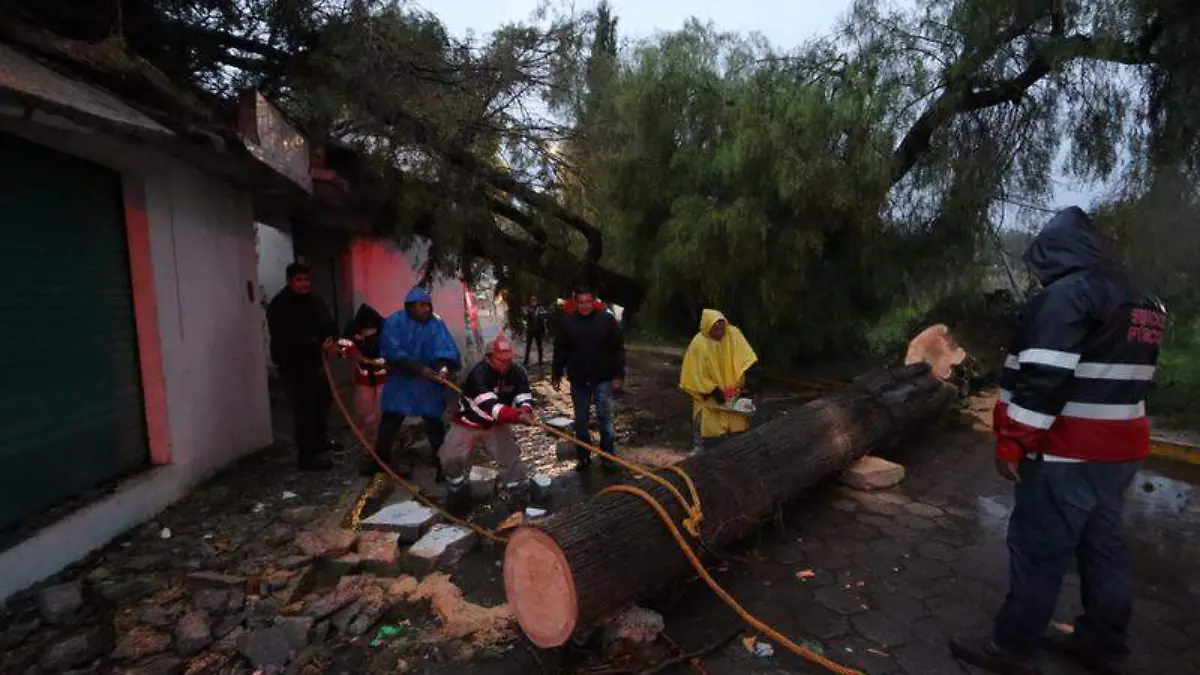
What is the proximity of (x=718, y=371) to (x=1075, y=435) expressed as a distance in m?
2.74

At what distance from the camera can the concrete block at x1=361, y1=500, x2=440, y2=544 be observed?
12.7ft

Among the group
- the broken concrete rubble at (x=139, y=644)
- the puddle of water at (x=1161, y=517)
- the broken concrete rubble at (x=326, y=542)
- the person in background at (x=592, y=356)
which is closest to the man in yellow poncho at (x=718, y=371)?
the person in background at (x=592, y=356)

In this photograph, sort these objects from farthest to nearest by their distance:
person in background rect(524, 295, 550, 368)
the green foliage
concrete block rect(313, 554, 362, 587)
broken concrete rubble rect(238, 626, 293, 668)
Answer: person in background rect(524, 295, 550, 368) < the green foliage < concrete block rect(313, 554, 362, 587) < broken concrete rubble rect(238, 626, 293, 668)

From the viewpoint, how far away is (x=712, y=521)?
337 centimetres

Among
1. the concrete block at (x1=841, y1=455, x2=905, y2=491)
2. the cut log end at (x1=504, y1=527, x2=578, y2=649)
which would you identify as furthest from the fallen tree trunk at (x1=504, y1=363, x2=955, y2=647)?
the concrete block at (x1=841, y1=455, x2=905, y2=491)

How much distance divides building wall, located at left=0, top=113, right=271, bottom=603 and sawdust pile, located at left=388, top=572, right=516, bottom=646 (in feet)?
6.02

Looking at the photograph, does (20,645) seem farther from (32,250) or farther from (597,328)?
(597,328)

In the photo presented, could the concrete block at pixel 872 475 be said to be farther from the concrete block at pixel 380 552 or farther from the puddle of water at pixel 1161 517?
the concrete block at pixel 380 552

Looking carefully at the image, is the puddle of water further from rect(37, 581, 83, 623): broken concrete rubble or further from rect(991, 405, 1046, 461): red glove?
rect(37, 581, 83, 623): broken concrete rubble

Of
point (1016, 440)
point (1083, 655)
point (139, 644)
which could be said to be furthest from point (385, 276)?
point (1083, 655)

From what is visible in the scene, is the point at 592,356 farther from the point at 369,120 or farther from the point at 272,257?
the point at 272,257

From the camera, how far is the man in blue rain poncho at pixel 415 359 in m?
4.95

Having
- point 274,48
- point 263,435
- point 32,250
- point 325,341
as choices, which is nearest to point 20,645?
point 32,250

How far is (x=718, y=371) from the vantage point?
16.4 ft
